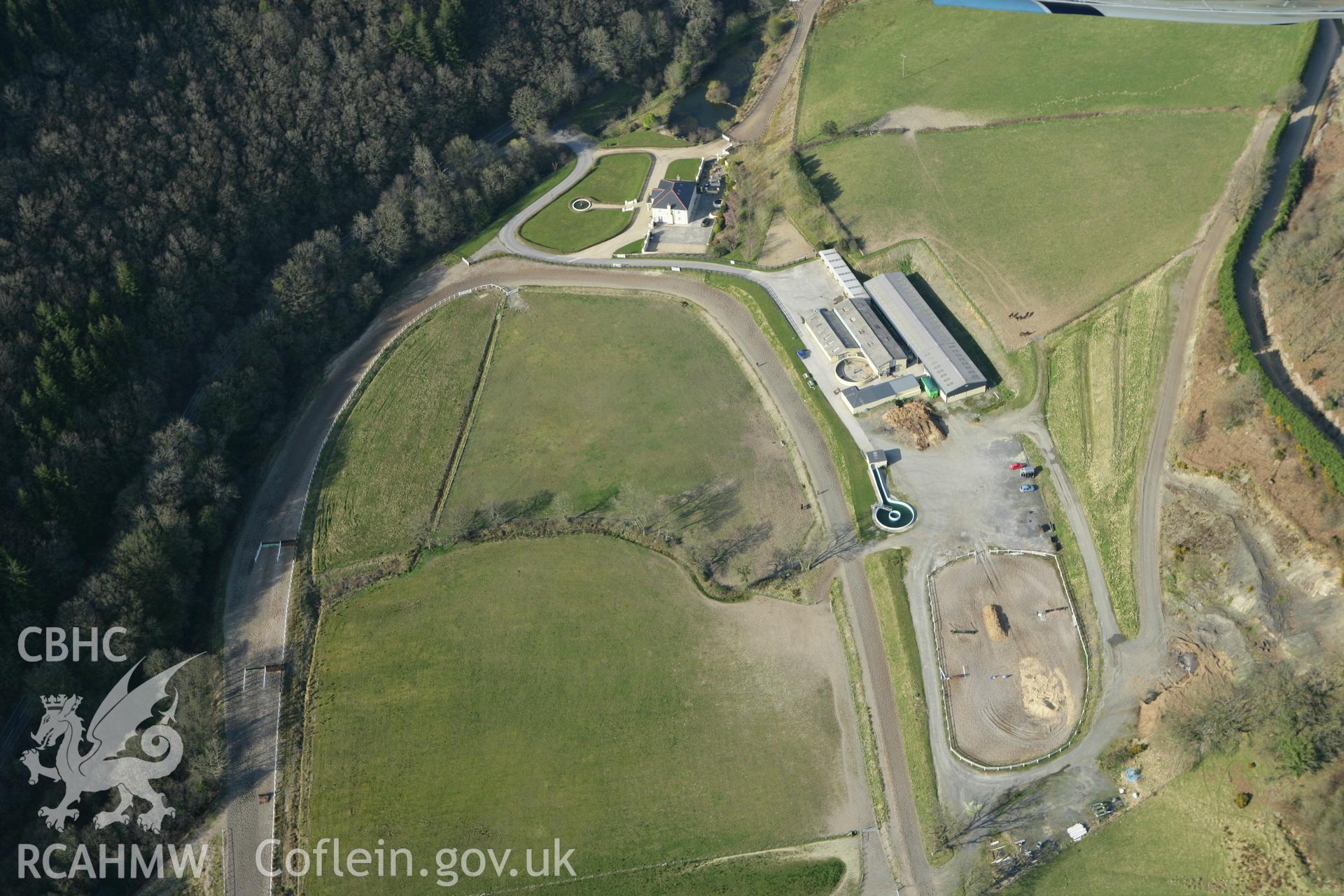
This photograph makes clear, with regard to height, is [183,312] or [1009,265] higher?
[1009,265]

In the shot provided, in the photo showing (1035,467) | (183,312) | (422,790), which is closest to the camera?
(422,790)

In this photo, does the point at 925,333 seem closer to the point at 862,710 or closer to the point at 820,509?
the point at 820,509

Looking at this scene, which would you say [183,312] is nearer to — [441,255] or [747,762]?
[441,255]

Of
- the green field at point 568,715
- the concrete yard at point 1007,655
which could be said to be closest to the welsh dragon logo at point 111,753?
the green field at point 568,715

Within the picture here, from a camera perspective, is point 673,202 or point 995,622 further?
point 673,202

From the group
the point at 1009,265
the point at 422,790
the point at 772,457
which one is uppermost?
the point at 1009,265

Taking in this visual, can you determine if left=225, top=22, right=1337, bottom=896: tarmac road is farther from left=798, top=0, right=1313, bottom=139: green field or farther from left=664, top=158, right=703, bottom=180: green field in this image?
left=664, top=158, right=703, bottom=180: green field

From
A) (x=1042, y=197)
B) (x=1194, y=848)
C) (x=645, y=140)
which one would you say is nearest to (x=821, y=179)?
(x=1042, y=197)

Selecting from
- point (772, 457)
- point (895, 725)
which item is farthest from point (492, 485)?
point (895, 725)
